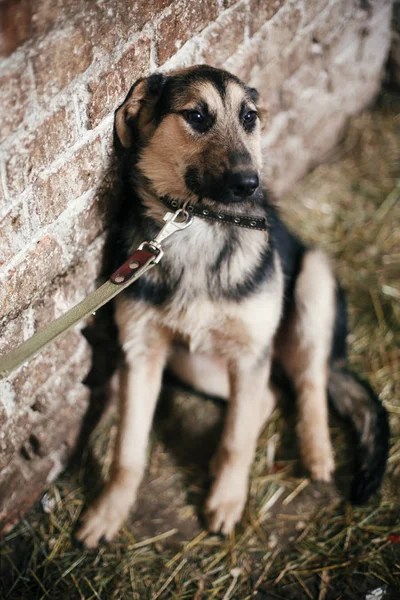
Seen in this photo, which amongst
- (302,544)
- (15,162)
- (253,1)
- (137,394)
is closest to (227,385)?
(137,394)

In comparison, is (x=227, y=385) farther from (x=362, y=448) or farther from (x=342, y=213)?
(x=342, y=213)

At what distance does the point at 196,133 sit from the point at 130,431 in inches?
52.6

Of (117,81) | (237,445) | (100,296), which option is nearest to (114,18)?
(117,81)

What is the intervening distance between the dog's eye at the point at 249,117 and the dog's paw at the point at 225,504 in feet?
5.10

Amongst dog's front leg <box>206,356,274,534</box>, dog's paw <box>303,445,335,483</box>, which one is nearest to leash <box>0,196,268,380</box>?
dog's front leg <box>206,356,274,534</box>

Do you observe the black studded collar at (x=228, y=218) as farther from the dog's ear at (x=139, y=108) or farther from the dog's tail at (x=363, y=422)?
the dog's tail at (x=363, y=422)

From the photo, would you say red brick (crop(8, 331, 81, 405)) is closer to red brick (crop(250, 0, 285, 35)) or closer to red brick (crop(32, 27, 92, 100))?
red brick (crop(32, 27, 92, 100))

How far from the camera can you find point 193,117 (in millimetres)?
2232

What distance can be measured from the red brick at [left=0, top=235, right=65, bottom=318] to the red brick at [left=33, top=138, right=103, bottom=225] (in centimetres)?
12

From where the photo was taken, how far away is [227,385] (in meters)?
3.19

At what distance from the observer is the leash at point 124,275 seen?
6.26 feet

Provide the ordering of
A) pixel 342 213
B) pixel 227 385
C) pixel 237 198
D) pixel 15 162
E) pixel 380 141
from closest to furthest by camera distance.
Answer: pixel 15 162 → pixel 237 198 → pixel 227 385 → pixel 342 213 → pixel 380 141

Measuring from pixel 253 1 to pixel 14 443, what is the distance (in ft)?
7.67

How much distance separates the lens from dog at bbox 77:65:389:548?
88.7 inches
